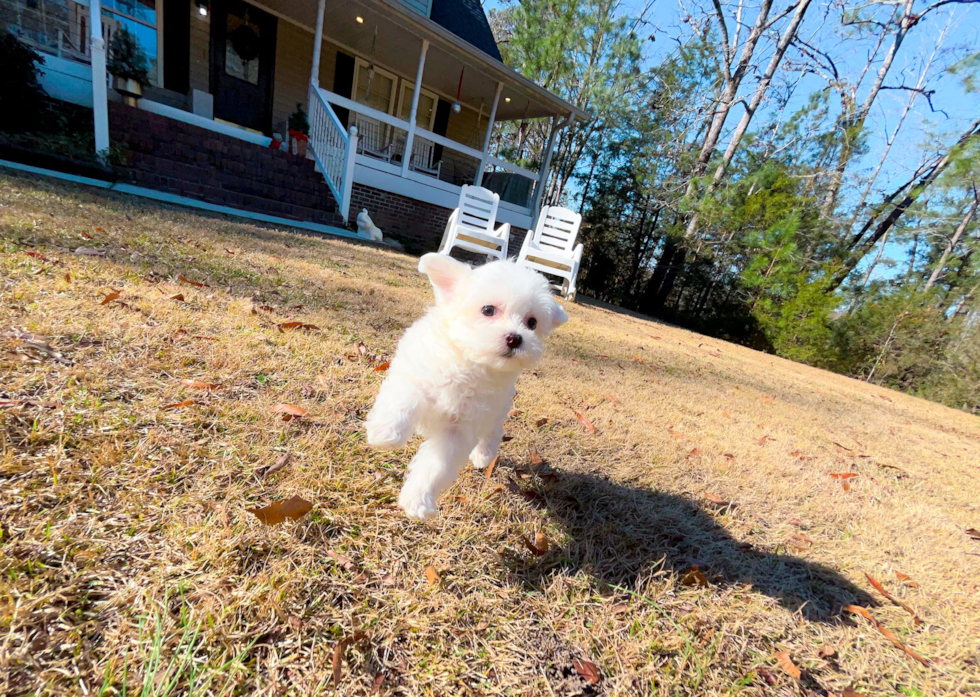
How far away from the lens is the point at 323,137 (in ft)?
32.2

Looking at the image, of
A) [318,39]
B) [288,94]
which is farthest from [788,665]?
[288,94]

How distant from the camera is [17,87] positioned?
651 cm

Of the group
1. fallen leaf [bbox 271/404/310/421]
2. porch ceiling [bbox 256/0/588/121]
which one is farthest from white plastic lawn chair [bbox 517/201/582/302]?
fallen leaf [bbox 271/404/310/421]

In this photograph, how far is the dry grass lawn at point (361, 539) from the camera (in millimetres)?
1032

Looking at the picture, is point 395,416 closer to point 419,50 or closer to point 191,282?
point 191,282

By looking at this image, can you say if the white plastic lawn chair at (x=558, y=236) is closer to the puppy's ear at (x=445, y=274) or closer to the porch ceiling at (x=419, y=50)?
the porch ceiling at (x=419, y=50)

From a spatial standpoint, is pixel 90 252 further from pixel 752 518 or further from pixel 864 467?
pixel 864 467

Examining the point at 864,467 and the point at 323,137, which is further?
the point at 323,137

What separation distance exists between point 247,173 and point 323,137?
7.29 ft

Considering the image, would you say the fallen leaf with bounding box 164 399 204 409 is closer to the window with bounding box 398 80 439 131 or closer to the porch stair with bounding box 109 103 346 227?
the porch stair with bounding box 109 103 346 227

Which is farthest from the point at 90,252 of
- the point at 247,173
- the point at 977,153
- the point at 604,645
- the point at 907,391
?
the point at 977,153

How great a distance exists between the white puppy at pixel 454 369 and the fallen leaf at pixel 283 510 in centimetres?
32

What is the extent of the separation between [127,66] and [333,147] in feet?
13.5

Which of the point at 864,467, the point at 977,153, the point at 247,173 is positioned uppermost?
the point at 977,153
